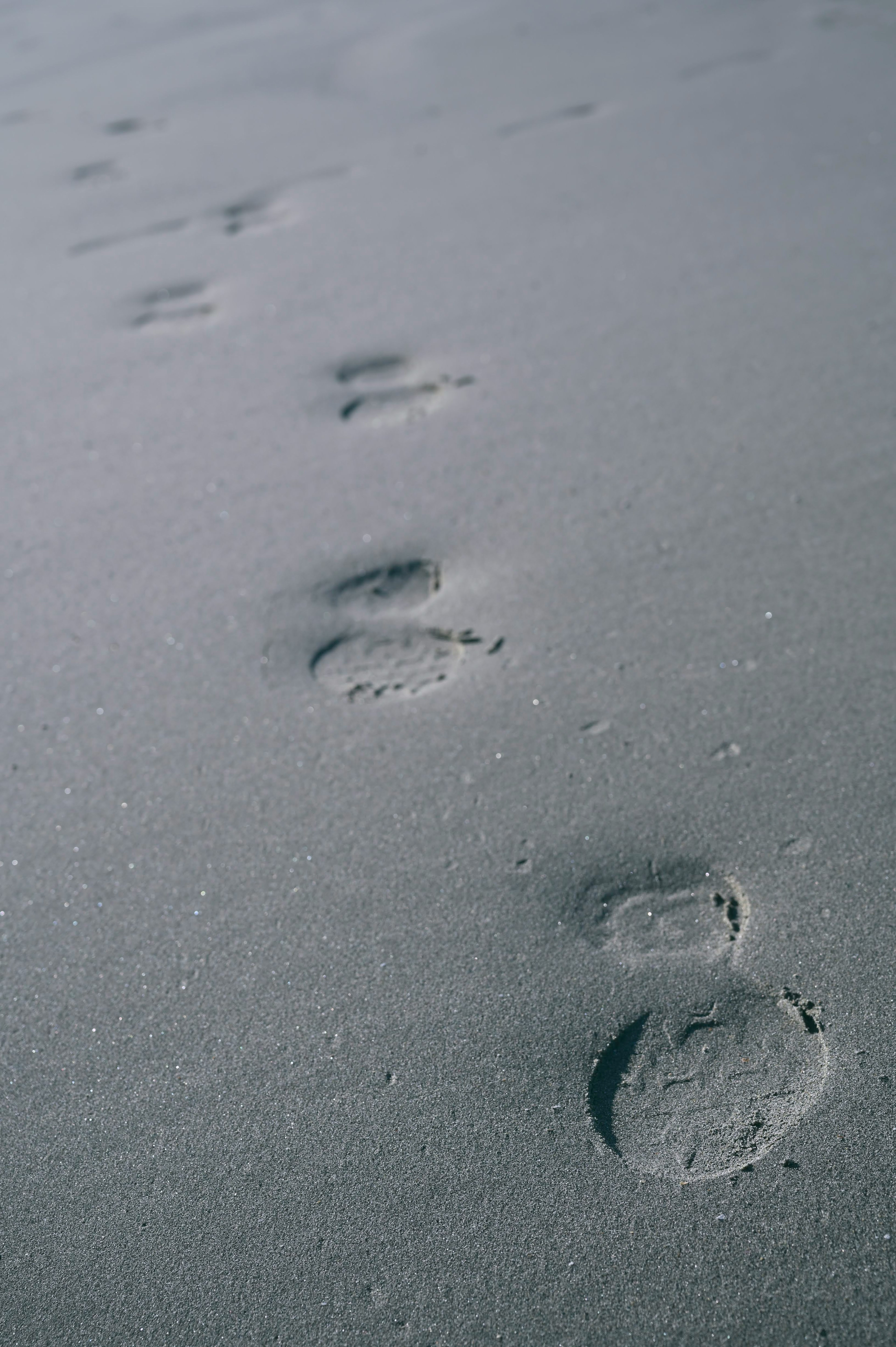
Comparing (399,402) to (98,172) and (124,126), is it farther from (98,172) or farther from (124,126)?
(124,126)

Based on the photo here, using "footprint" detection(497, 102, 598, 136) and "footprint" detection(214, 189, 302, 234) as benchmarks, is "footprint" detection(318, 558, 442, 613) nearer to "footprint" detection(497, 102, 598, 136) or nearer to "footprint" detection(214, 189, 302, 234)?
"footprint" detection(214, 189, 302, 234)

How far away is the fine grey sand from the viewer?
1082mm

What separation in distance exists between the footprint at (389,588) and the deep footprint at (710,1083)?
33.9 inches

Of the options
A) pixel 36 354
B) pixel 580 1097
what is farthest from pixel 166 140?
pixel 580 1097

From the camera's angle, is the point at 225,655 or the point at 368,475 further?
the point at 368,475

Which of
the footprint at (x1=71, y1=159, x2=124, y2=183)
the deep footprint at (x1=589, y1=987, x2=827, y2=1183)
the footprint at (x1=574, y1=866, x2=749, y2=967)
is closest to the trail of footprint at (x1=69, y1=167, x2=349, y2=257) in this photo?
the footprint at (x1=71, y1=159, x2=124, y2=183)

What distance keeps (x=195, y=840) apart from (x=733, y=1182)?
809 millimetres

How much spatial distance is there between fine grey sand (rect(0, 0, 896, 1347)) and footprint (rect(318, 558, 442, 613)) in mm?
11

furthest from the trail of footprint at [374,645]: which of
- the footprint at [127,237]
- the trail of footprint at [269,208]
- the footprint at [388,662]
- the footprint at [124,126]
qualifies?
the footprint at [124,126]

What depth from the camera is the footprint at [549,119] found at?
3.70 meters

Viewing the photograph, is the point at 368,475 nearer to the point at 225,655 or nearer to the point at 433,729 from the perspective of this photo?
the point at 225,655

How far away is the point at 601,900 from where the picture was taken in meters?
1.35

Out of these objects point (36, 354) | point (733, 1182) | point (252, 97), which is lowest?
point (733, 1182)

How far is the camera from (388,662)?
1.73 m
